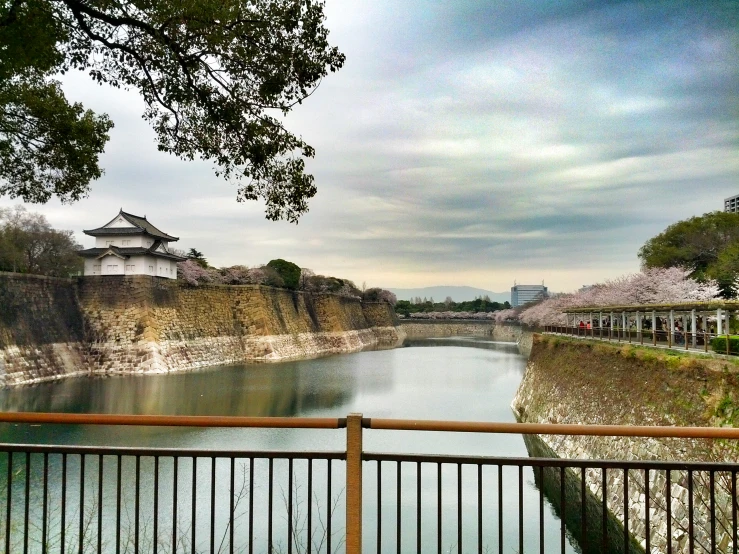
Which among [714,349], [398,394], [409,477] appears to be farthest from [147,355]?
[714,349]

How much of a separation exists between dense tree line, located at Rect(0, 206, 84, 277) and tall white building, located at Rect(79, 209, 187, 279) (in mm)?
1271

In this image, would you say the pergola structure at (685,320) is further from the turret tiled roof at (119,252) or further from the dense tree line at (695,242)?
the turret tiled roof at (119,252)

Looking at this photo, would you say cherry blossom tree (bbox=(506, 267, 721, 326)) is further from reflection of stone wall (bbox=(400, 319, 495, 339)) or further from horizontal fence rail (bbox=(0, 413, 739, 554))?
reflection of stone wall (bbox=(400, 319, 495, 339))

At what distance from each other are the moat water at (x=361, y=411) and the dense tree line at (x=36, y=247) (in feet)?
28.6

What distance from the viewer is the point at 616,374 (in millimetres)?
11234

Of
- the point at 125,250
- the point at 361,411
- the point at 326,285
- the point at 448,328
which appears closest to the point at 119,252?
the point at 125,250

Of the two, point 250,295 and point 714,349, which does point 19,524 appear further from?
point 250,295

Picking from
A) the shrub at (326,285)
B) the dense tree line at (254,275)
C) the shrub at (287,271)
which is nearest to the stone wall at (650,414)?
the dense tree line at (254,275)

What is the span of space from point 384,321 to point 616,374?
56393mm

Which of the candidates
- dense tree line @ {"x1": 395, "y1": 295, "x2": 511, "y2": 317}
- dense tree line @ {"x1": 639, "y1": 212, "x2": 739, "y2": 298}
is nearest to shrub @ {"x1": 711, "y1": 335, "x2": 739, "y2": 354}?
dense tree line @ {"x1": 639, "y1": 212, "x2": 739, "y2": 298}

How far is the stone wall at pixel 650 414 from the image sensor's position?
249 inches

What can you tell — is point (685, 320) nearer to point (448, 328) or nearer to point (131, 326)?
point (131, 326)

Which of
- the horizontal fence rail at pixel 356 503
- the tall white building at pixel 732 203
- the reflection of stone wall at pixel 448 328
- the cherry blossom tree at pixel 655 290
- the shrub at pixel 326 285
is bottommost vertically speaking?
the reflection of stone wall at pixel 448 328

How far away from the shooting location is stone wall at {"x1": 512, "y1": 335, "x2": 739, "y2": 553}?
634cm
